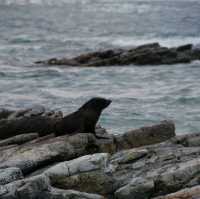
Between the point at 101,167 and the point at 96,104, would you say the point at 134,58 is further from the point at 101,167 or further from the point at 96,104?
the point at 101,167

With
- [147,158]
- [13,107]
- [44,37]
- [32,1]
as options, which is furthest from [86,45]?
[32,1]

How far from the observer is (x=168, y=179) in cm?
945

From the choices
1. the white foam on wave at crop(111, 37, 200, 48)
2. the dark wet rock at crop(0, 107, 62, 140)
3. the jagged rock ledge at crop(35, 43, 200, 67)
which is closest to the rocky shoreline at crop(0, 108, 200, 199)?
the dark wet rock at crop(0, 107, 62, 140)

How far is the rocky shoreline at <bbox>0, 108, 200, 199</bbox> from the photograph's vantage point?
29.2 ft

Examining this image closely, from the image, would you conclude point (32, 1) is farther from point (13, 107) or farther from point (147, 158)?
point (147, 158)

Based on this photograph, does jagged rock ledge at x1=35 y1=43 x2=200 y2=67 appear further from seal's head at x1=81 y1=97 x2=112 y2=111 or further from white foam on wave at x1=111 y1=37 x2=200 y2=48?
seal's head at x1=81 y1=97 x2=112 y2=111

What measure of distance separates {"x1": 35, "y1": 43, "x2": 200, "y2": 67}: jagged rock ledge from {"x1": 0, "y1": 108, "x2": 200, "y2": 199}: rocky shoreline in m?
25.4

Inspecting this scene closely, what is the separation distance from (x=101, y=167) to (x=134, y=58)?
29.4 meters

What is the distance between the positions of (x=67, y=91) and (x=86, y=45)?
72.9 ft

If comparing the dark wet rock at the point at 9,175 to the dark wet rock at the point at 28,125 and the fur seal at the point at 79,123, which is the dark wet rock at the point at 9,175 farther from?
the dark wet rock at the point at 28,125

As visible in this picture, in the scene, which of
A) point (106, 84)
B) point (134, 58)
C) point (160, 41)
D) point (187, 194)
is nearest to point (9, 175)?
point (187, 194)

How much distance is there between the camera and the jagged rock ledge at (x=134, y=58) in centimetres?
3872

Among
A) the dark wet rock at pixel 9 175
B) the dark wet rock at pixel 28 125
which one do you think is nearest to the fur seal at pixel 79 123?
the dark wet rock at pixel 28 125

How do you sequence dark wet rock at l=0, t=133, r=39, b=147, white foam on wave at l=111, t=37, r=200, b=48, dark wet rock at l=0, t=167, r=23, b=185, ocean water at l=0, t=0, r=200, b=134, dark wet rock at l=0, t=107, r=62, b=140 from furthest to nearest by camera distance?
white foam on wave at l=111, t=37, r=200, b=48 < ocean water at l=0, t=0, r=200, b=134 < dark wet rock at l=0, t=107, r=62, b=140 < dark wet rock at l=0, t=133, r=39, b=147 < dark wet rock at l=0, t=167, r=23, b=185
